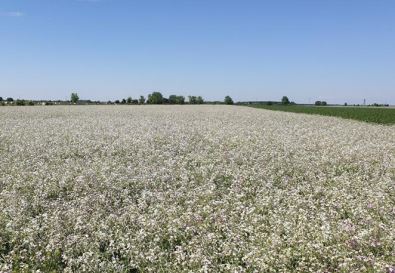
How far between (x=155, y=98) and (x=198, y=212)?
5433 inches

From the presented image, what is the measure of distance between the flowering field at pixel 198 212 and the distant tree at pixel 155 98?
125 meters

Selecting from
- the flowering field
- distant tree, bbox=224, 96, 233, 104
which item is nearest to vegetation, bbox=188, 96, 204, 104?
distant tree, bbox=224, 96, 233, 104

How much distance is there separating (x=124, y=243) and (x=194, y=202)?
2554 millimetres

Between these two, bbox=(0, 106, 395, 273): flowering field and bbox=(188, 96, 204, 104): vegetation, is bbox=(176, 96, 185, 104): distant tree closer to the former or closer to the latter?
bbox=(188, 96, 204, 104): vegetation

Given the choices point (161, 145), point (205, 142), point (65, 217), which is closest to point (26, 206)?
point (65, 217)

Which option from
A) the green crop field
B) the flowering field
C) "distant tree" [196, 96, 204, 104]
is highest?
"distant tree" [196, 96, 204, 104]

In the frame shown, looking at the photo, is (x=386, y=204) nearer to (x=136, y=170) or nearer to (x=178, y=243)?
(x=178, y=243)

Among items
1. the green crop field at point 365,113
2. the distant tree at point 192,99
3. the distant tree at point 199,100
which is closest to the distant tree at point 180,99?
Answer: the distant tree at point 192,99

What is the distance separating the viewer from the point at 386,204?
8500 millimetres

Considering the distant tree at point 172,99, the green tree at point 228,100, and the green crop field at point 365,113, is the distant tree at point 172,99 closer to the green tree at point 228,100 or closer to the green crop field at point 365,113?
the green tree at point 228,100

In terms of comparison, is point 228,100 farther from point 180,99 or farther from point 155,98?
point 155,98

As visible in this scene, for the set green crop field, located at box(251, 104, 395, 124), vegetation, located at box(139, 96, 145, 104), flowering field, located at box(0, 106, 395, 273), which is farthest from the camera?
vegetation, located at box(139, 96, 145, 104)

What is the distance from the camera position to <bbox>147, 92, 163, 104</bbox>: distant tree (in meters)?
140

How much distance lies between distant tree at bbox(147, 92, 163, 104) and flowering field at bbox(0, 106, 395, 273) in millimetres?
125219
